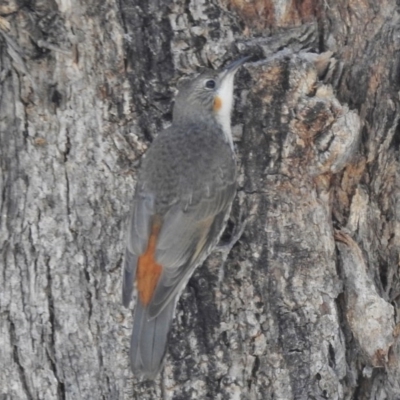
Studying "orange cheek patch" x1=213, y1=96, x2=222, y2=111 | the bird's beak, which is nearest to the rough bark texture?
the bird's beak

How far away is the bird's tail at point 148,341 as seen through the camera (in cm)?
374

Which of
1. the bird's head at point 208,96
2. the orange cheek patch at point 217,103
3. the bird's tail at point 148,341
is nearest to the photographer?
the bird's tail at point 148,341

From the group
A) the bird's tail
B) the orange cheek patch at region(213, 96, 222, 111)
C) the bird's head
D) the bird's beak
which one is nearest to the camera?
the bird's tail

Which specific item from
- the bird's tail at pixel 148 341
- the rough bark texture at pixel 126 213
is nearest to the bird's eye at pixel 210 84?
the rough bark texture at pixel 126 213

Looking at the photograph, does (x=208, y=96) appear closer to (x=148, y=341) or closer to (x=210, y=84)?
(x=210, y=84)

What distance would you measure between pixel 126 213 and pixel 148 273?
305 millimetres

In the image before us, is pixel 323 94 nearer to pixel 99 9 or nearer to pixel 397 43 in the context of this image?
pixel 397 43

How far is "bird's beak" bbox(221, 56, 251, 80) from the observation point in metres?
3.88

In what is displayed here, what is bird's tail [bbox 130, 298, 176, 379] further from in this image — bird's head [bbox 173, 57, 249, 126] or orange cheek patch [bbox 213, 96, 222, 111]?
orange cheek patch [bbox 213, 96, 222, 111]

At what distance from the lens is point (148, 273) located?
396 centimetres

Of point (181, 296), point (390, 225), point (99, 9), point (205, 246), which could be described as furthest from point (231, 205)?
point (99, 9)

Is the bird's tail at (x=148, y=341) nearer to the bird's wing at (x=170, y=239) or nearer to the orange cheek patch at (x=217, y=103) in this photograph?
the bird's wing at (x=170, y=239)

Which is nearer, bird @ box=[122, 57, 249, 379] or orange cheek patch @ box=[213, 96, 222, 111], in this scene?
bird @ box=[122, 57, 249, 379]

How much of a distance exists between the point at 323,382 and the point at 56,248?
141 cm
